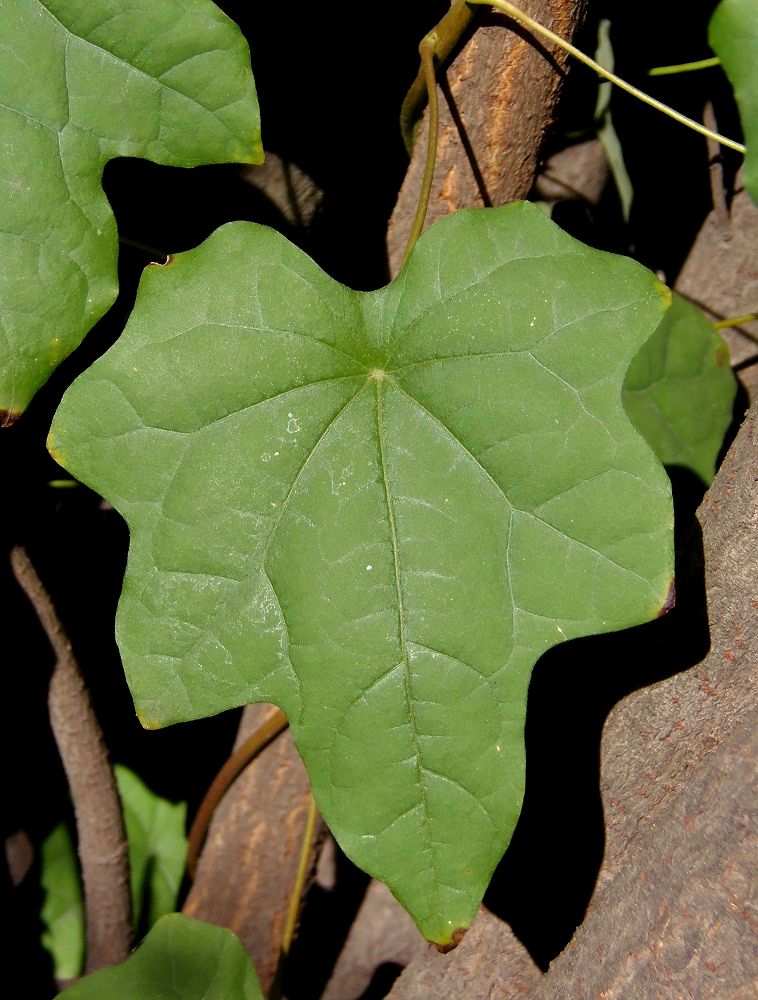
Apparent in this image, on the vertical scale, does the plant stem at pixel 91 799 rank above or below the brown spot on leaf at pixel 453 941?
below

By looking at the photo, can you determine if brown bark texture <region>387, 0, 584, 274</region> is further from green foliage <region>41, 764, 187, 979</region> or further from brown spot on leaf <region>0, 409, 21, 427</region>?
green foliage <region>41, 764, 187, 979</region>

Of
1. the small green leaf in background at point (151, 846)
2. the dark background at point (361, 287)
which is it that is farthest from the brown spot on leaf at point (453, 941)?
the small green leaf in background at point (151, 846)

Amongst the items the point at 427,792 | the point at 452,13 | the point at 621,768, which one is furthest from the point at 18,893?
the point at 452,13

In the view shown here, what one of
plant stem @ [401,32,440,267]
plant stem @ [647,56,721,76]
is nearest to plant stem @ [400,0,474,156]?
plant stem @ [401,32,440,267]

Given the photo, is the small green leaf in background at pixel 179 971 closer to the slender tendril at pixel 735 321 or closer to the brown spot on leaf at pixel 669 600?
the brown spot on leaf at pixel 669 600

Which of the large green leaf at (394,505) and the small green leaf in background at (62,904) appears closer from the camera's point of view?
the large green leaf at (394,505)

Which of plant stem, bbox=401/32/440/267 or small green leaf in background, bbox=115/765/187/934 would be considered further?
small green leaf in background, bbox=115/765/187/934
